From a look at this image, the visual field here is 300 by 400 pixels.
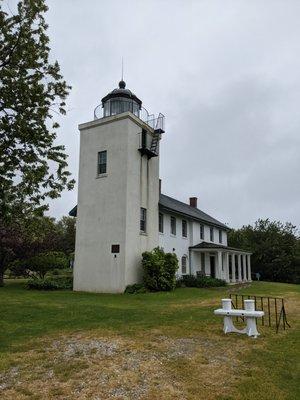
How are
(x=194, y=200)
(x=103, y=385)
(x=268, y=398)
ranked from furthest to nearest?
(x=194, y=200) < (x=103, y=385) < (x=268, y=398)

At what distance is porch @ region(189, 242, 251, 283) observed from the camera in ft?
105

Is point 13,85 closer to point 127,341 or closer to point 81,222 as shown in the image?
point 127,341

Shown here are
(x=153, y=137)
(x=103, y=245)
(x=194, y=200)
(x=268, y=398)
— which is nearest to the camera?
(x=268, y=398)

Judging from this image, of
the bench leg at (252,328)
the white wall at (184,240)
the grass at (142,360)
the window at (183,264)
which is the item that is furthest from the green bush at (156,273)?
the bench leg at (252,328)

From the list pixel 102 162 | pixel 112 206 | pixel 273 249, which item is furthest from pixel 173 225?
pixel 273 249

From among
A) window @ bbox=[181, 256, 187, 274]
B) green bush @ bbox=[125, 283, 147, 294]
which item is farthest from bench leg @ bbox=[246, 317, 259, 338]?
window @ bbox=[181, 256, 187, 274]

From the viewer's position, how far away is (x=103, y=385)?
6051 millimetres

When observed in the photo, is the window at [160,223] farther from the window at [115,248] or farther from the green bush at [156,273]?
the window at [115,248]

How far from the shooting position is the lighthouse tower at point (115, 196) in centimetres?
2322

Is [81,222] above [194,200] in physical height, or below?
below

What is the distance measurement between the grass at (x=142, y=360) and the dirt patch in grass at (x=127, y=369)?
0.01 meters

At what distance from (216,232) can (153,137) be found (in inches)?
614

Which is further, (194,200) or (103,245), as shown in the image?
(194,200)

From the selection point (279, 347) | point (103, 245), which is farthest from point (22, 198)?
point (103, 245)
